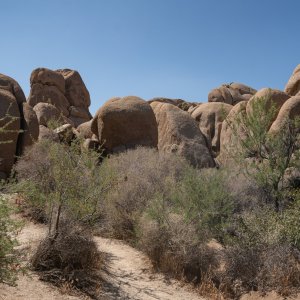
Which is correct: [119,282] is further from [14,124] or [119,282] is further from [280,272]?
[14,124]

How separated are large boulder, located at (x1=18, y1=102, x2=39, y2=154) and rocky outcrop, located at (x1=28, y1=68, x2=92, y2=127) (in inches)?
651

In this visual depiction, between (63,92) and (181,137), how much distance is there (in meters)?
20.4

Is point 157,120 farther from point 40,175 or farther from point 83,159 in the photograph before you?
point 83,159

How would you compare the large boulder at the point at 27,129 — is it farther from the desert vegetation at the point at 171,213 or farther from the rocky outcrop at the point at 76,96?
the rocky outcrop at the point at 76,96

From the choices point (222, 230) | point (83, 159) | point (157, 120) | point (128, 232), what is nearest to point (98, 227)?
point (128, 232)

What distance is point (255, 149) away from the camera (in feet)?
44.9

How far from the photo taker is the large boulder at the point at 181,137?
1958 centimetres

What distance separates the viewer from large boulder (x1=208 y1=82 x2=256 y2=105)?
131 ft

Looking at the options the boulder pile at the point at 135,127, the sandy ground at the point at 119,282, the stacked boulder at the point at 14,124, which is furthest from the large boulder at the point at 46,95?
the sandy ground at the point at 119,282

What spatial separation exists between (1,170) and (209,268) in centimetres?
1004

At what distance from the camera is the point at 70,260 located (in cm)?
841

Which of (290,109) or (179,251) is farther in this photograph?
(290,109)

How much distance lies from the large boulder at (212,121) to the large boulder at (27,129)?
428 inches

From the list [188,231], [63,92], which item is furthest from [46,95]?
[188,231]
